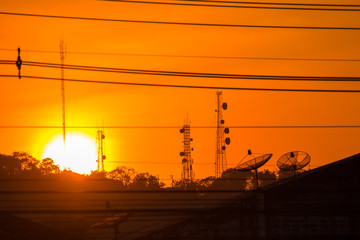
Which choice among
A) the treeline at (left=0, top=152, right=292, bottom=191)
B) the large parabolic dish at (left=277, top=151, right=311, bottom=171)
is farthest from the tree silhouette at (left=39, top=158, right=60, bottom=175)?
the large parabolic dish at (left=277, top=151, right=311, bottom=171)

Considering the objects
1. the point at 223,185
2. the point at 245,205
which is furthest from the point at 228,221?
the point at 223,185

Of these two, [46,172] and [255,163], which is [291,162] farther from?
[46,172]

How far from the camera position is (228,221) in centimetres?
4106

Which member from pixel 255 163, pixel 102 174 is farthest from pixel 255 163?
pixel 102 174

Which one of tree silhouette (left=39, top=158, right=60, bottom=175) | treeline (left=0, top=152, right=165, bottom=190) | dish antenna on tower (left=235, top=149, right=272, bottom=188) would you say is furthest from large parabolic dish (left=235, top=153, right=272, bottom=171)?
tree silhouette (left=39, top=158, right=60, bottom=175)

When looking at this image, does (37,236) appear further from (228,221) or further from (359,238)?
(359,238)

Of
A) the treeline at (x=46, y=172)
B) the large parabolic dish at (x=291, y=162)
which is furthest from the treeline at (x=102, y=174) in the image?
the large parabolic dish at (x=291, y=162)

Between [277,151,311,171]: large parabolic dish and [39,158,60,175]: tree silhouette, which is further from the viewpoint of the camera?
[39,158,60,175]: tree silhouette

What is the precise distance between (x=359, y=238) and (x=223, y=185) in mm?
98409

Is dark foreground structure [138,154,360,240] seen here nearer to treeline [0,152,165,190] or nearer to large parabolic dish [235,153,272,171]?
large parabolic dish [235,153,272,171]

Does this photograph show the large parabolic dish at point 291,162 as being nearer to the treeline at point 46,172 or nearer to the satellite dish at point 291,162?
the satellite dish at point 291,162

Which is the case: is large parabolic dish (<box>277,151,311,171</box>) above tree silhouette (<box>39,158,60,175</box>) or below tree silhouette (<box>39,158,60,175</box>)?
below

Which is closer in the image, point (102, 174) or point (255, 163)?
point (255, 163)

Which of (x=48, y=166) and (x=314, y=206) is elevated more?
(x=48, y=166)
